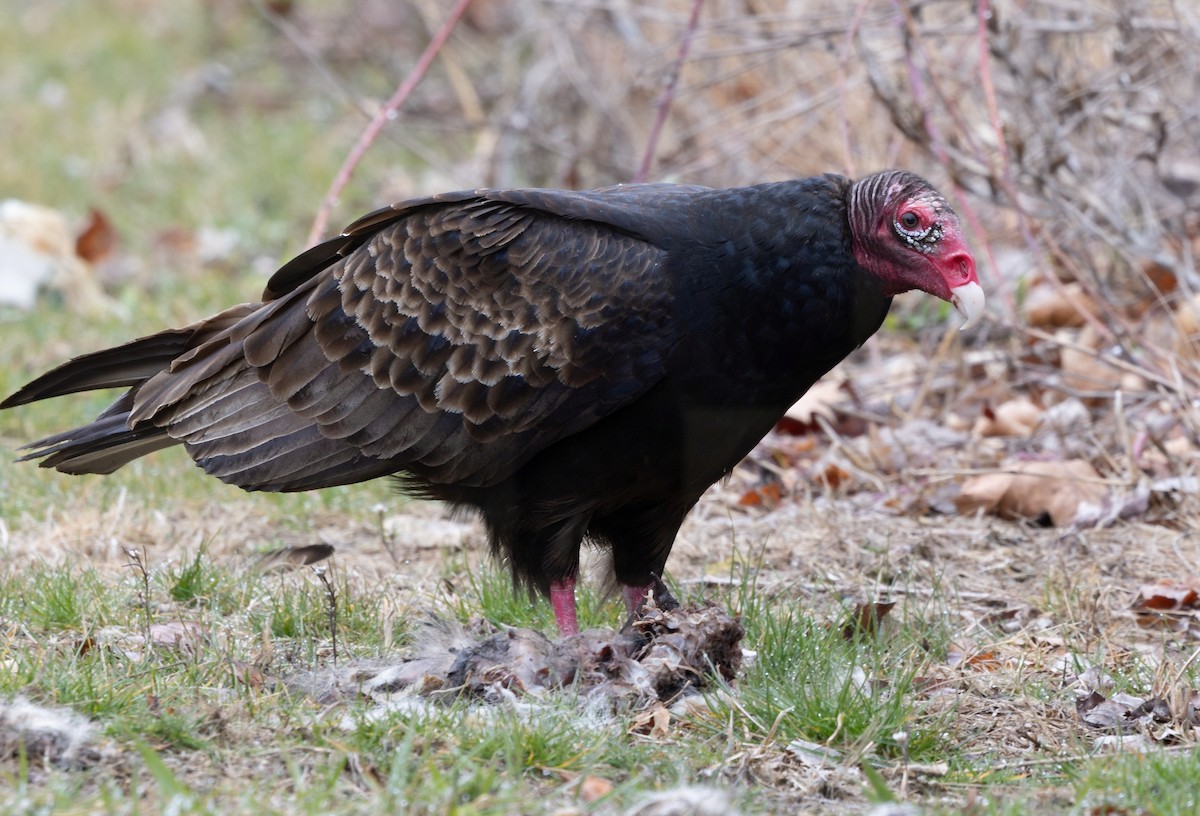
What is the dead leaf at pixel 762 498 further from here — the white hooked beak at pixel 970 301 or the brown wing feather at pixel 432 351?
the white hooked beak at pixel 970 301

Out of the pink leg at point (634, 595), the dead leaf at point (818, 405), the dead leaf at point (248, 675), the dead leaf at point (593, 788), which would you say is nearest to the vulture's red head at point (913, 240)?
the pink leg at point (634, 595)

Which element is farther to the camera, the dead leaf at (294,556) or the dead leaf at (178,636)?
the dead leaf at (294,556)

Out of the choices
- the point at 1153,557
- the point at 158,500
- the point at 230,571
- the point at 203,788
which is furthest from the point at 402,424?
the point at 1153,557

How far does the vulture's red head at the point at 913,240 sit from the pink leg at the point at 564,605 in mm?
1127

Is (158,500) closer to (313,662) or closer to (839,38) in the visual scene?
(313,662)

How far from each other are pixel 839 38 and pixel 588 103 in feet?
7.19

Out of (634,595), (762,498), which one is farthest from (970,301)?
(762,498)

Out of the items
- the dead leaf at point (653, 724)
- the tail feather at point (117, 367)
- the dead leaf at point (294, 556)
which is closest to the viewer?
the dead leaf at point (653, 724)

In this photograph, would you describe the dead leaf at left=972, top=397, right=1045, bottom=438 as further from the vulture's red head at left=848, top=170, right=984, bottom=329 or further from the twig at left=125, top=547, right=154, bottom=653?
the twig at left=125, top=547, right=154, bottom=653

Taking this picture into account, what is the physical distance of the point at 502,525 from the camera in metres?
3.80

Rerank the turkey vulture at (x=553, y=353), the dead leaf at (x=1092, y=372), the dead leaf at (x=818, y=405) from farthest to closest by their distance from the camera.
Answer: the dead leaf at (x=818, y=405), the dead leaf at (x=1092, y=372), the turkey vulture at (x=553, y=353)

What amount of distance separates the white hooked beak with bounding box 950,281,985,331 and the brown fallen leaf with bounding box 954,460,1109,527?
64.3 inches

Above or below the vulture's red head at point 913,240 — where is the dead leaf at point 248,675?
below

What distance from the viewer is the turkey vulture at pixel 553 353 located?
11.4 feet
